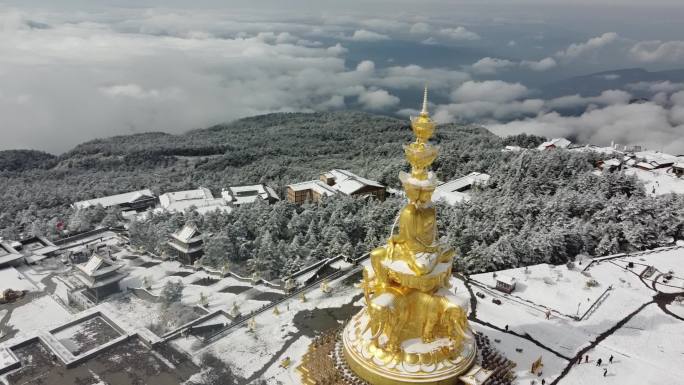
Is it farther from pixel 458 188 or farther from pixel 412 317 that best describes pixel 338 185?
pixel 412 317

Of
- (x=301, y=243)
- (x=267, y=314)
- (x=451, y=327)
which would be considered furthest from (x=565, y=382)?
(x=301, y=243)

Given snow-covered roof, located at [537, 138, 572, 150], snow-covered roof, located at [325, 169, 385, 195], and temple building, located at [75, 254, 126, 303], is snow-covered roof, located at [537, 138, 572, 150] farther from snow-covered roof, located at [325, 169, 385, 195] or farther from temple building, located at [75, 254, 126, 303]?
temple building, located at [75, 254, 126, 303]

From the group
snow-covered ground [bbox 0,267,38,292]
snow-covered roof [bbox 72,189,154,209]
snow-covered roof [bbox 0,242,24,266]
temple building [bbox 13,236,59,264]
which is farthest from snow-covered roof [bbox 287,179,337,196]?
snow-covered ground [bbox 0,267,38,292]

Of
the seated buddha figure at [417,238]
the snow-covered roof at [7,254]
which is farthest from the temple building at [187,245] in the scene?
the seated buddha figure at [417,238]

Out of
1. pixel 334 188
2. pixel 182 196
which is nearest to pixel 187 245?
pixel 182 196

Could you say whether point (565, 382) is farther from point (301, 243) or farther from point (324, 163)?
point (324, 163)

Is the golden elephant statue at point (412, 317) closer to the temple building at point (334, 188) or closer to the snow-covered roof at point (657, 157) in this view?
the temple building at point (334, 188)
